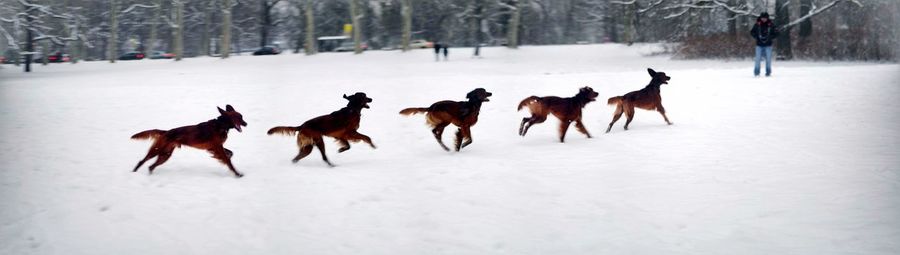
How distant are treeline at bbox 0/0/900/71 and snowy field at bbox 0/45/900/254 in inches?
654

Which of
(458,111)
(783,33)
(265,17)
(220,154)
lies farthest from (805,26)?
(265,17)

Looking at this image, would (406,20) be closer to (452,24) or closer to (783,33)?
(452,24)

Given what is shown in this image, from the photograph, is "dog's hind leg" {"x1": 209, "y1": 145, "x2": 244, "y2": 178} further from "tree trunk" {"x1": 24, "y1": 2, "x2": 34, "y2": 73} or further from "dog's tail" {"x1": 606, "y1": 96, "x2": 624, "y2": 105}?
"tree trunk" {"x1": 24, "y1": 2, "x2": 34, "y2": 73}

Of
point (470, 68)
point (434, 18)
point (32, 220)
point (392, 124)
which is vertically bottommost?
point (32, 220)

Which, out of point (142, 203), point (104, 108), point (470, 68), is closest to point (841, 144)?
point (142, 203)

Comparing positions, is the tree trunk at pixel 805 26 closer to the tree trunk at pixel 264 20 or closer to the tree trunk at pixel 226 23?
the tree trunk at pixel 226 23

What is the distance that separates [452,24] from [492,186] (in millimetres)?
48471

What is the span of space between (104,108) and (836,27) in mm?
27621

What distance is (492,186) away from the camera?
23.4ft

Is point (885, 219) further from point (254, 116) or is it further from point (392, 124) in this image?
point (254, 116)

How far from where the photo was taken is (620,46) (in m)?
41.9

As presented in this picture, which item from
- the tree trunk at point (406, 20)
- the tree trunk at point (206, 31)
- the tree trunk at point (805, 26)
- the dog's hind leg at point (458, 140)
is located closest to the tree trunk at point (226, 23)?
the tree trunk at point (206, 31)

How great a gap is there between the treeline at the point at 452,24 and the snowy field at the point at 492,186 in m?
16.6

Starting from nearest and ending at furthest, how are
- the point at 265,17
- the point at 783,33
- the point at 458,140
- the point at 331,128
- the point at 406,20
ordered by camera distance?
the point at 331,128, the point at 458,140, the point at 783,33, the point at 406,20, the point at 265,17
